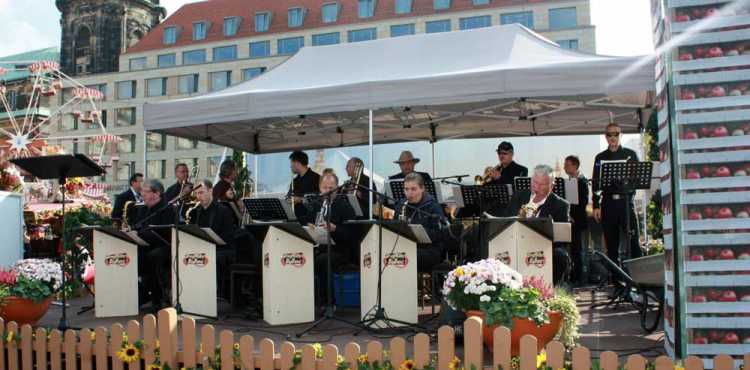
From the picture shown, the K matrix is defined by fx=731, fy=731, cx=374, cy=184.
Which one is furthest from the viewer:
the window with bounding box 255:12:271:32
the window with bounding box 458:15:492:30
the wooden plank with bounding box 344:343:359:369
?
the window with bounding box 255:12:271:32

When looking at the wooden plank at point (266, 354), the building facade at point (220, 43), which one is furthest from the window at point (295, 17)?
the wooden plank at point (266, 354)

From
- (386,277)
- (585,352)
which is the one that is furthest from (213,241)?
(585,352)

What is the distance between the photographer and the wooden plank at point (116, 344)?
15.5 ft

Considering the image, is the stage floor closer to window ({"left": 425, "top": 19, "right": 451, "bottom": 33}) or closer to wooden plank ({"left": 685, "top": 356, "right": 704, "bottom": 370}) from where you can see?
wooden plank ({"left": 685, "top": 356, "right": 704, "bottom": 370})

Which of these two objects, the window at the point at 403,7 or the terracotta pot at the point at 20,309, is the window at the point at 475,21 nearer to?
the window at the point at 403,7

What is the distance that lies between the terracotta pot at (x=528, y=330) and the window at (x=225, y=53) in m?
54.8

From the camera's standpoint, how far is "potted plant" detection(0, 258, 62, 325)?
633cm

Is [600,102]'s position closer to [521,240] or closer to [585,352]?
[521,240]

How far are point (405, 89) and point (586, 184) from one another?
9.44 ft

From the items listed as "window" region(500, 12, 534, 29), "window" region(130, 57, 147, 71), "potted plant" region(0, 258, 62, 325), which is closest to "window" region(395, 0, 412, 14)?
"window" region(500, 12, 534, 29)

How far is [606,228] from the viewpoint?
8.25 meters

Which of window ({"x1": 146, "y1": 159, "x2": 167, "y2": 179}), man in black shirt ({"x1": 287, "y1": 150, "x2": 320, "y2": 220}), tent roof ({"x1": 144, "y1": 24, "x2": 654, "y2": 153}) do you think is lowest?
man in black shirt ({"x1": 287, "y1": 150, "x2": 320, "y2": 220})

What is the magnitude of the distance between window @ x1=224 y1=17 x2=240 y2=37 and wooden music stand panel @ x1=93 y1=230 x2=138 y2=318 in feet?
173

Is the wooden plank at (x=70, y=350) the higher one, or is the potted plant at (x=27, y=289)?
the potted plant at (x=27, y=289)
